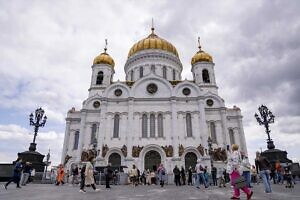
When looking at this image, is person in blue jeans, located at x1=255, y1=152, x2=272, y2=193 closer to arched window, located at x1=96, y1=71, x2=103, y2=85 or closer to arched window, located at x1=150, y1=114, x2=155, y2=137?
arched window, located at x1=150, y1=114, x2=155, y2=137

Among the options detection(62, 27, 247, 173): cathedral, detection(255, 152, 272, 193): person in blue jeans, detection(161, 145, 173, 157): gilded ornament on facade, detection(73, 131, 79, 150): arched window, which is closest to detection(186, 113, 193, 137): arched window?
detection(62, 27, 247, 173): cathedral

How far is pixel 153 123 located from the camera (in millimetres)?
30672

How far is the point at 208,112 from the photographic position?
107 feet

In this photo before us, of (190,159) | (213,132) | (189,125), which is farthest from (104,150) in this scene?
(213,132)

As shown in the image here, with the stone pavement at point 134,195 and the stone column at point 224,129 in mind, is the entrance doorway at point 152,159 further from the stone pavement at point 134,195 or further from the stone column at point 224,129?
the stone pavement at point 134,195

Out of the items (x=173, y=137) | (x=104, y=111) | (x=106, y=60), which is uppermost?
(x=106, y=60)

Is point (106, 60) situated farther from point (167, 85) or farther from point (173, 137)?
point (173, 137)

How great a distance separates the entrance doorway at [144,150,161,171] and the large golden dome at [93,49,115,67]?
16.4 metres

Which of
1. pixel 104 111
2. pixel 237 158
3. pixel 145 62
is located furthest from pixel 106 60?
pixel 237 158

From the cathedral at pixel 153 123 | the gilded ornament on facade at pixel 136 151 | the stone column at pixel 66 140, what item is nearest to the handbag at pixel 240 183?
the cathedral at pixel 153 123

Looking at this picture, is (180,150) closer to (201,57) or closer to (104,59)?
(201,57)

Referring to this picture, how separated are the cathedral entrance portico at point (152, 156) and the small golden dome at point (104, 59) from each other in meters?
16.0

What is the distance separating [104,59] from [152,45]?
8.41 meters

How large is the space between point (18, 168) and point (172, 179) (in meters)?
13.3
